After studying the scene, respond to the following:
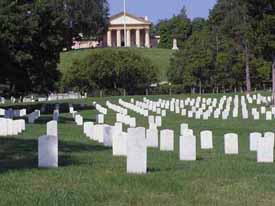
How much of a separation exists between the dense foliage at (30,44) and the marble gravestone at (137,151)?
33.3 m

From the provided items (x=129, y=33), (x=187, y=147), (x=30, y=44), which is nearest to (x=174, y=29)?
(x=129, y=33)

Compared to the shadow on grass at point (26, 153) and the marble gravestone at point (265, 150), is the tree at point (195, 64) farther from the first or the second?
the marble gravestone at point (265, 150)

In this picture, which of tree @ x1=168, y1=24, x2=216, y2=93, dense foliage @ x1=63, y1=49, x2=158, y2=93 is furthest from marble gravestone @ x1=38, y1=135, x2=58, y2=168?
tree @ x1=168, y1=24, x2=216, y2=93

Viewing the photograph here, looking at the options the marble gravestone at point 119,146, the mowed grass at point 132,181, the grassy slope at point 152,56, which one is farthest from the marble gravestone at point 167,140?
the grassy slope at point 152,56

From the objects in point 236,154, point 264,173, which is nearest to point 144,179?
point 264,173

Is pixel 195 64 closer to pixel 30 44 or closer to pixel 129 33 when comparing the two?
pixel 30 44

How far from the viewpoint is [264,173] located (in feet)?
45.9

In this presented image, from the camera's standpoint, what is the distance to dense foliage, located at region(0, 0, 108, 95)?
47781mm

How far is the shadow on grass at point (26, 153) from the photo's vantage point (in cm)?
1453

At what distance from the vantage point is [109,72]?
9088cm

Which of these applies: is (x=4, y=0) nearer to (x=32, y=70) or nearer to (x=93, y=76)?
(x=32, y=70)

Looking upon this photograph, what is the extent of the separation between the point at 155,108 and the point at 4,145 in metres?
30.9

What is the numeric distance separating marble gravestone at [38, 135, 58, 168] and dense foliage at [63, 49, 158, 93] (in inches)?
3017

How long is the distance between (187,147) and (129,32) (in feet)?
525
